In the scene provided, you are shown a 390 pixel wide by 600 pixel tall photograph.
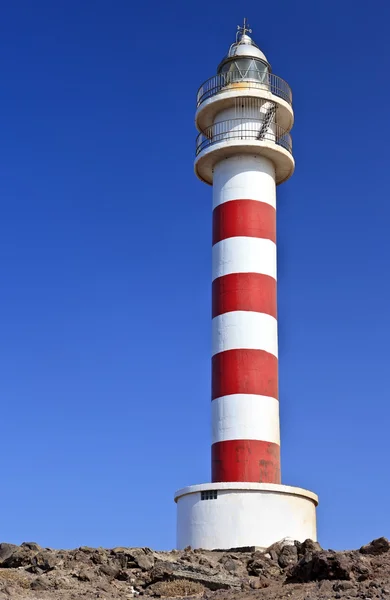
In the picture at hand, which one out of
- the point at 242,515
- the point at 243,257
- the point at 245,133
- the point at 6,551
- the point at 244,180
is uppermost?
the point at 245,133

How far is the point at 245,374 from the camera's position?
21047 mm

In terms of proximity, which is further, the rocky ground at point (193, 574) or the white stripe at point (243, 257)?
the white stripe at point (243, 257)

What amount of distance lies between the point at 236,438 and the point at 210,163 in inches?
296

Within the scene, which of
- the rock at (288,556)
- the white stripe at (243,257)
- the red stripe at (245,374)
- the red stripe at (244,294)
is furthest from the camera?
the white stripe at (243,257)

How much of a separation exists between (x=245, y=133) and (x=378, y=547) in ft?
39.0

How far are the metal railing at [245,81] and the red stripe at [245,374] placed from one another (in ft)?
24.1

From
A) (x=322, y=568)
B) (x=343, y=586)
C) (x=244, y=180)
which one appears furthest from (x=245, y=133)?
(x=343, y=586)

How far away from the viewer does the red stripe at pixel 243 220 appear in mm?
22250

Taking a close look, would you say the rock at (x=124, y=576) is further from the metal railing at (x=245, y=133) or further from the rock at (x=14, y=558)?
the metal railing at (x=245, y=133)

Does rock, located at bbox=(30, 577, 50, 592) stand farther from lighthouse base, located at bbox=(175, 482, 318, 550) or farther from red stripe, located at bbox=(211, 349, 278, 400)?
red stripe, located at bbox=(211, 349, 278, 400)

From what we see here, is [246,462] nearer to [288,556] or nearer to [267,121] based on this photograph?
[288,556]

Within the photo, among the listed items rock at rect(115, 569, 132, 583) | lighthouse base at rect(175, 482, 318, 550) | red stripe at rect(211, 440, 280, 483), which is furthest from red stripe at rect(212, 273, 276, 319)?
rock at rect(115, 569, 132, 583)

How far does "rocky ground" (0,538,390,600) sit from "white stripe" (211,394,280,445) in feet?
10.7

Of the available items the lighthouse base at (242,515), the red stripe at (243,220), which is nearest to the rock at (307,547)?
the lighthouse base at (242,515)
